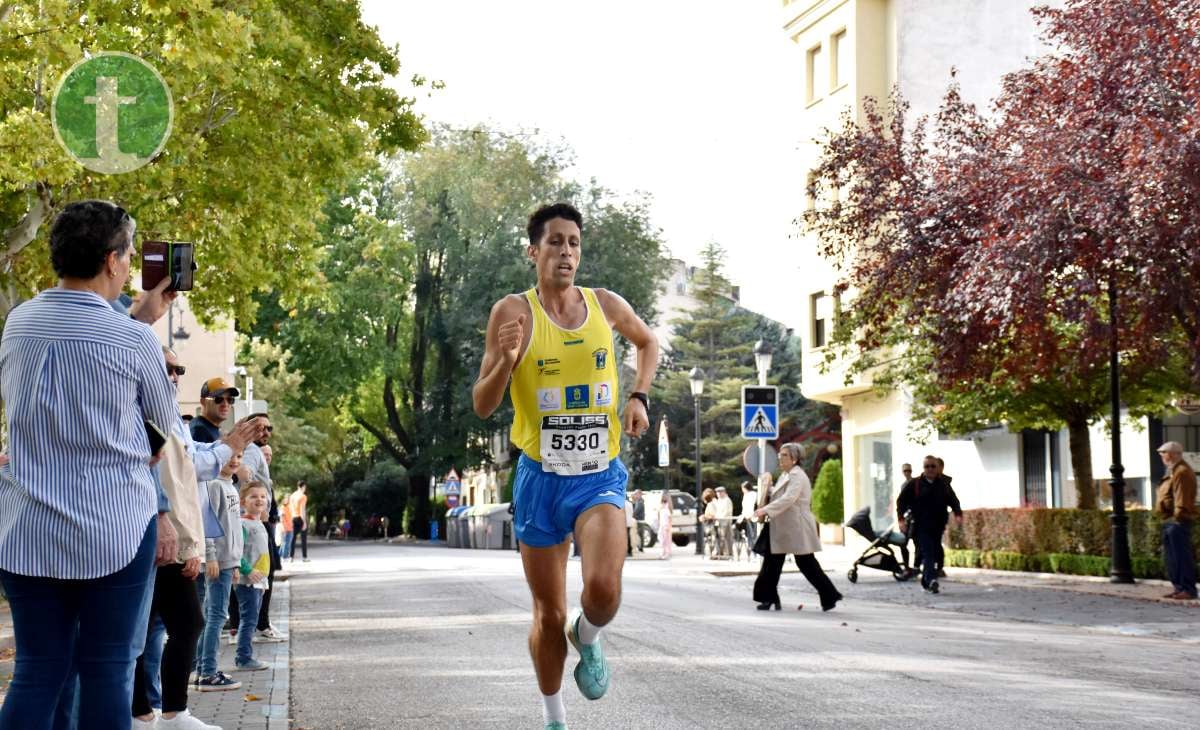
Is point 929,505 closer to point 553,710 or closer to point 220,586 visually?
point 220,586

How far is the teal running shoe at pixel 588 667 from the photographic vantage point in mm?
7066

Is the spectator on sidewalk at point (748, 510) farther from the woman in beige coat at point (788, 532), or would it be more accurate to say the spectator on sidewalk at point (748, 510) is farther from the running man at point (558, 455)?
the running man at point (558, 455)

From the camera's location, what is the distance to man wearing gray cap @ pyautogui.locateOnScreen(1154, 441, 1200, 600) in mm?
18984

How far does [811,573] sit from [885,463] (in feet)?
81.8

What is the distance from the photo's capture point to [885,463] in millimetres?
42375

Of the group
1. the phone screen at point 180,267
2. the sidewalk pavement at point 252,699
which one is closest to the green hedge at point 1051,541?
the sidewalk pavement at point 252,699

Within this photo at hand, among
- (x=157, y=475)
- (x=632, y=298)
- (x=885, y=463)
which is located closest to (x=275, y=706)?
(x=157, y=475)

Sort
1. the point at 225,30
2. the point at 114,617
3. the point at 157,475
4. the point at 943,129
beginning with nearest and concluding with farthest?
the point at 114,617, the point at 157,475, the point at 225,30, the point at 943,129

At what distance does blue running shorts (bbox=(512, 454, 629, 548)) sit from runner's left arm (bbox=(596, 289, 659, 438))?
0.27 m

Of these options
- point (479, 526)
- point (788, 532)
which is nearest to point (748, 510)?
point (788, 532)

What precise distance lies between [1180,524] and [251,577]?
1167 centimetres

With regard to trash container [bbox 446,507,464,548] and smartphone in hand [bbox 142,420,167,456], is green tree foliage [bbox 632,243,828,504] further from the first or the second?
smartphone in hand [bbox 142,420,167,456]

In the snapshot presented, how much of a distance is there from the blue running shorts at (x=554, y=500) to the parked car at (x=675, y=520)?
1547 inches

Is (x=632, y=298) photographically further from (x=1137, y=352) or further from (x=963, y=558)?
(x=1137, y=352)
